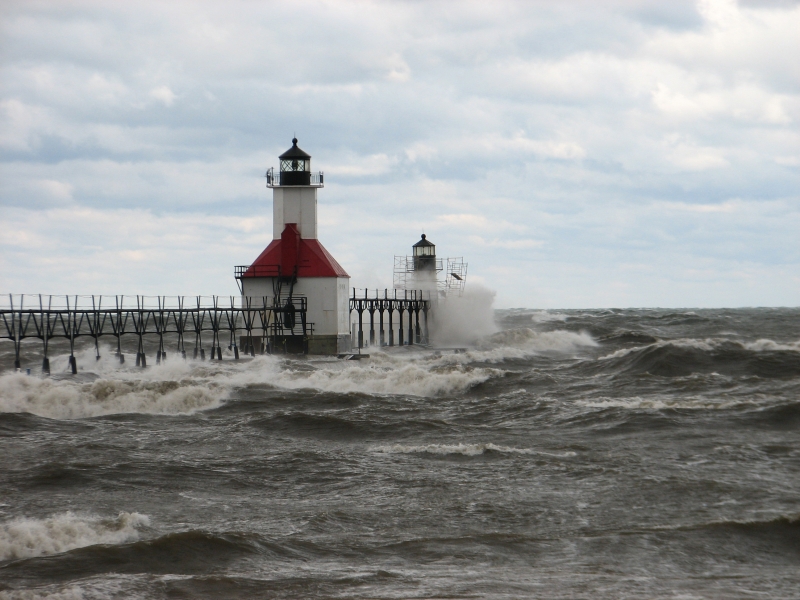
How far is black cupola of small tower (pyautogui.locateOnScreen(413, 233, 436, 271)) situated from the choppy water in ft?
91.1

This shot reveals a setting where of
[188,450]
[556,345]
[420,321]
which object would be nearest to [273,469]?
[188,450]

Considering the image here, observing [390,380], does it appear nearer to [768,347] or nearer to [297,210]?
[768,347]

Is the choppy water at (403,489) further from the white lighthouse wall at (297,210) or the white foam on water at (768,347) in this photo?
the white lighthouse wall at (297,210)

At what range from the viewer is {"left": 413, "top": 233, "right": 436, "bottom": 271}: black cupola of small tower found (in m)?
54.5

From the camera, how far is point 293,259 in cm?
4044

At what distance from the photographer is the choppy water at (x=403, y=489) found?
9.98 m

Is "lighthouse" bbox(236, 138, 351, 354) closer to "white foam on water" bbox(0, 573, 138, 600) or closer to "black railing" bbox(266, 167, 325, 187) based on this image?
"black railing" bbox(266, 167, 325, 187)

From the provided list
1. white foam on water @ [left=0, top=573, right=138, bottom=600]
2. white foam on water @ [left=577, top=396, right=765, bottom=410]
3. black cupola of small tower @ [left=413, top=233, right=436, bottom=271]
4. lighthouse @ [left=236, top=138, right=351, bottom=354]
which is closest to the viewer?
white foam on water @ [left=0, top=573, right=138, bottom=600]

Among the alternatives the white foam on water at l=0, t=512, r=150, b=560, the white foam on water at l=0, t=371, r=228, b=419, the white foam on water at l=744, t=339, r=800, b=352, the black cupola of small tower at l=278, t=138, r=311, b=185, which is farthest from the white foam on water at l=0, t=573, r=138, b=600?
the black cupola of small tower at l=278, t=138, r=311, b=185

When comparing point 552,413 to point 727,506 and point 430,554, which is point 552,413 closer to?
point 727,506

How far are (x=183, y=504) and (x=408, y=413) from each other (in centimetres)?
952

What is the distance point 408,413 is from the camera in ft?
72.6

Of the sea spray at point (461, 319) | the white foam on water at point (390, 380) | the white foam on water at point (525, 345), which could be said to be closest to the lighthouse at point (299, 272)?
the white foam on water at point (525, 345)

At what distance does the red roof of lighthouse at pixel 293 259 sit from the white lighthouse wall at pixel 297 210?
35 centimetres
